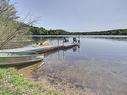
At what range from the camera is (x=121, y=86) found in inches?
503

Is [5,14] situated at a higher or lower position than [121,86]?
higher

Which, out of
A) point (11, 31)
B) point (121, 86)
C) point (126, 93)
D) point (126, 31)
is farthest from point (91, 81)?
point (126, 31)

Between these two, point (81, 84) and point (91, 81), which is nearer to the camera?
point (81, 84)

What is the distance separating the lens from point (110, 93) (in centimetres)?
1116

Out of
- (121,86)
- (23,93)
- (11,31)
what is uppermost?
(11,31)

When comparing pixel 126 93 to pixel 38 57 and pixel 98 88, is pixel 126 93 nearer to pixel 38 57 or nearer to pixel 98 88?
pixel 98 88

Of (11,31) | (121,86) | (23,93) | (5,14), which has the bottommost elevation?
(121,86)

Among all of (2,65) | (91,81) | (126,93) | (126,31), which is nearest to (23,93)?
(126,93)

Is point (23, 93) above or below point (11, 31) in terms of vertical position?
below

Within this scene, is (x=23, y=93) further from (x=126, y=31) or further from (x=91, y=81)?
(x=126, y=31)

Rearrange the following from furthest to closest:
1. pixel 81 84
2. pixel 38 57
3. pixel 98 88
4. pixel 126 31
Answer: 1. pixel 126 31
2. pixel 38 57
3. pixel 81 84
4. pixel 98 88

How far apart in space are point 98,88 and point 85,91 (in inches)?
43.2

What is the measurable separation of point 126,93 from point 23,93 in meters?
6.34

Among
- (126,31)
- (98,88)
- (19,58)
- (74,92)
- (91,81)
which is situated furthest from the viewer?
(126,31)
